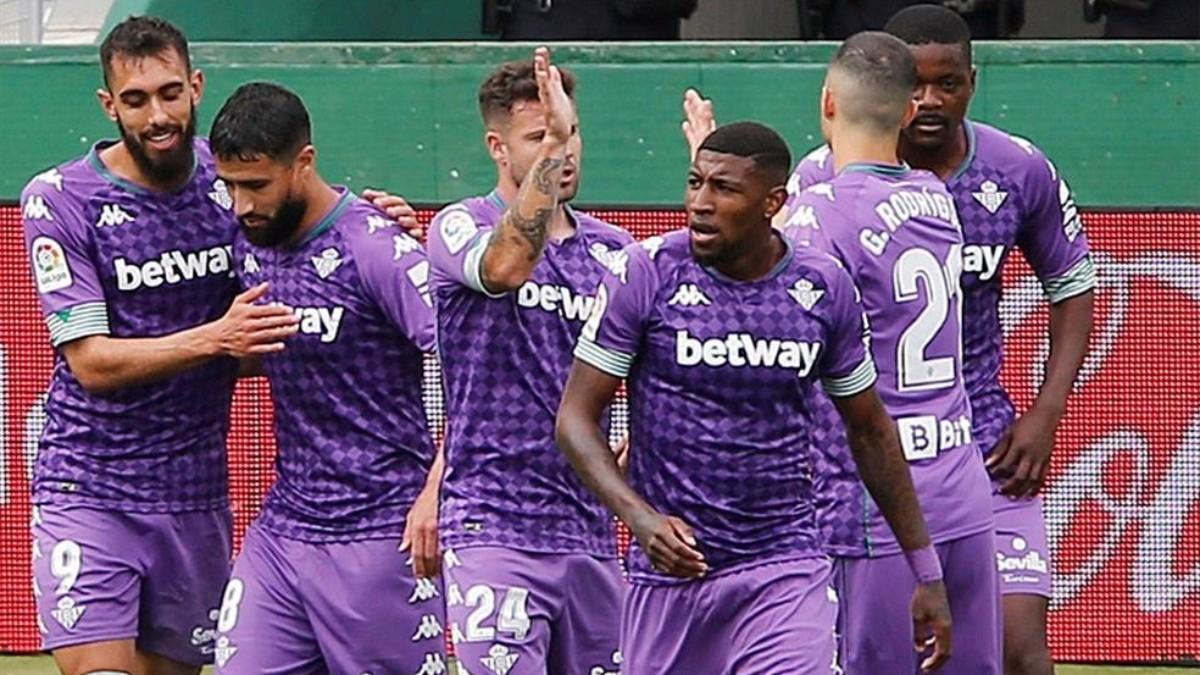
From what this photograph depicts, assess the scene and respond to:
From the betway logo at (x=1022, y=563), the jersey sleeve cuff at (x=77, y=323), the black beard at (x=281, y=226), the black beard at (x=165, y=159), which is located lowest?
the betway logo at (x=1022, y=563)

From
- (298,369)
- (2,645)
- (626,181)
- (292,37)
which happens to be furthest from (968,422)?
(292,37)

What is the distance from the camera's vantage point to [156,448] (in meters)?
7.95

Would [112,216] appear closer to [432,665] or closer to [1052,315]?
[432,665]

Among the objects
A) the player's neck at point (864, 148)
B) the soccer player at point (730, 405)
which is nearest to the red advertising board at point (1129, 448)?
the player's neck at point (864, 148)

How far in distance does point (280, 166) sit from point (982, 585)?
88.5 inches

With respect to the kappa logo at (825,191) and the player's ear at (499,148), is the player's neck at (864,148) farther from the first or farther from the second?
the player's ear at (499,148)

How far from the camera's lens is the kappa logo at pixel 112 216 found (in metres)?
7.88

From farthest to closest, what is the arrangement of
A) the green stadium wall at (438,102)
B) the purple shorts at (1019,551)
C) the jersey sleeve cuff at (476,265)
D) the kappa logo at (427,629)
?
the green stadium wall at (438,102), the purple shorts at (1019,551), the kappa logo at (427,629), the jersey sleeve cuff at (476,265)

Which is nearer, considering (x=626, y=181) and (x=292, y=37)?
(x=626, y=181)

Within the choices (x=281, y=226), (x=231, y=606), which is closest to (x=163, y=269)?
(x=281, y=226)

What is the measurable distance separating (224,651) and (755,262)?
6.25 ft

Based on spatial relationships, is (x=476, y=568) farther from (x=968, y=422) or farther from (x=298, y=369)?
(x=968, y=422)

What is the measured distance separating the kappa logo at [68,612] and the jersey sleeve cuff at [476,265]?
1.54m

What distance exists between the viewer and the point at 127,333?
7.86m
